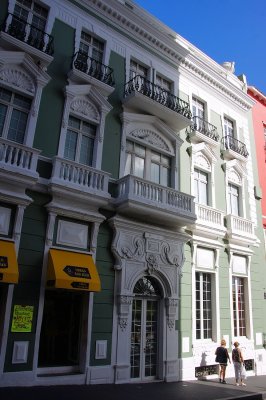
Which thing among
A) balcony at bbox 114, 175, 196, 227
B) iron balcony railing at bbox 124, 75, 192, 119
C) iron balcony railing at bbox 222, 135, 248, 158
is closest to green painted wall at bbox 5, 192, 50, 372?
balcony at bbox 114, 175, 196, 227

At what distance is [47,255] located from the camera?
33.3ft

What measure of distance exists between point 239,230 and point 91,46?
32.6 feet

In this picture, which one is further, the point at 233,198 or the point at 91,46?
the point at 233,198

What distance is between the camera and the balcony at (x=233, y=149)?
56.9ft

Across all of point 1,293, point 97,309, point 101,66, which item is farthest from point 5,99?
point 97,309

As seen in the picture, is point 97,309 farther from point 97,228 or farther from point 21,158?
point 21,158

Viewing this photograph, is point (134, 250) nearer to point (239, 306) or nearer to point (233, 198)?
point (239, 306)

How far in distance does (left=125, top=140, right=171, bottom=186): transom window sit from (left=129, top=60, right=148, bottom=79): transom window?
3105mm

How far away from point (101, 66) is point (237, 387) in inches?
479

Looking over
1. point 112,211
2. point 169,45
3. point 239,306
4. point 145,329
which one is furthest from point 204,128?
point 145,329

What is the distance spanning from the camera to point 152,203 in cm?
1202

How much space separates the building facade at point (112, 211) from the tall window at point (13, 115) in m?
0.04

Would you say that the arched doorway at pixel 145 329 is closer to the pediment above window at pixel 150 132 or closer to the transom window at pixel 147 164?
the transom window at pixel 147 164

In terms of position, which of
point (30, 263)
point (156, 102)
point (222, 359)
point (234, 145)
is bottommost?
point (222, 359)
